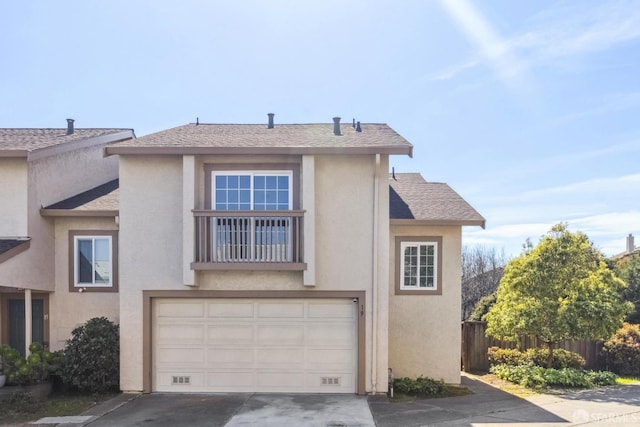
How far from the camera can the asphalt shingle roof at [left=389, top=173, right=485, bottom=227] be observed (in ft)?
38.0

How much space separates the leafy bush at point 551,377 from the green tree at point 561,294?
28.9 inches

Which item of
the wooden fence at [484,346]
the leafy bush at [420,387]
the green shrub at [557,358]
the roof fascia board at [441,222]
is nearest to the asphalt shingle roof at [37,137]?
the roof fascia board at [441,222]

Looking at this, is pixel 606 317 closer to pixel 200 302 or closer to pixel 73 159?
pixel 200 302

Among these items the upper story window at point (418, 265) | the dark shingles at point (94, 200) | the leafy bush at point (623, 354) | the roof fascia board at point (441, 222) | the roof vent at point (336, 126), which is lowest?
the leafy bush at point (623, 354)

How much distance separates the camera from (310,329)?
1056cm

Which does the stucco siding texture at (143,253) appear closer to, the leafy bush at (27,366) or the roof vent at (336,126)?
the leafy bush at (27,366)

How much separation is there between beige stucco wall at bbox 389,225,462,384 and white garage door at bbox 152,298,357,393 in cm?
186

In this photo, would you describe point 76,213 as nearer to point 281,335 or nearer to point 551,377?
point 281,335

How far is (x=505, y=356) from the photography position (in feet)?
43.4

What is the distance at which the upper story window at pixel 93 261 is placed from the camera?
1159 cm

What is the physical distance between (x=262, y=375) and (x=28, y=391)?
4.69 m

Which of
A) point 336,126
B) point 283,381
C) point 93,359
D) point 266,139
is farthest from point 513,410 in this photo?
point 93,359

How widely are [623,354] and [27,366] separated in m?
15.1

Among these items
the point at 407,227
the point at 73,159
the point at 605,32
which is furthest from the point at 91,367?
→ the point at 605,32
